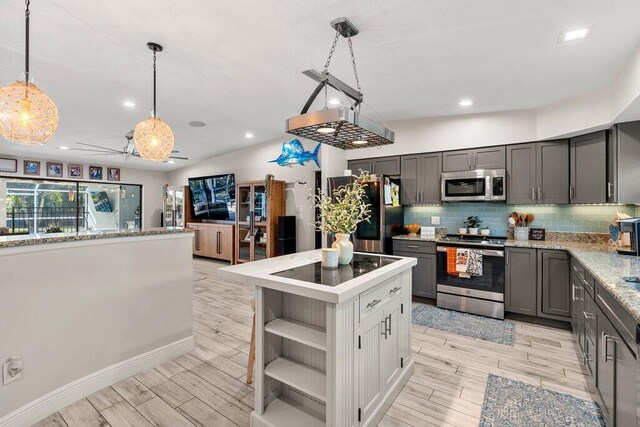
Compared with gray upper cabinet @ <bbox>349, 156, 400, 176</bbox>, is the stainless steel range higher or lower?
lower

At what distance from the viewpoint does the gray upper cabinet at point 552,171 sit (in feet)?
11.9

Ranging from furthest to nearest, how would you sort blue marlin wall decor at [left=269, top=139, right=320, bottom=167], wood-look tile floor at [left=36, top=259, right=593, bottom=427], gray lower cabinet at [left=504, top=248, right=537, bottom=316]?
blue marlin wall decor at [left=269, top=139, right=320, bottom=167] < gray lower cabinet at [left=504, top=248, right=537, bottom=316] < wood-look tile floor at [left=36, top=259, right=593, bottom=427]

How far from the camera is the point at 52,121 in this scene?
6.67 feet

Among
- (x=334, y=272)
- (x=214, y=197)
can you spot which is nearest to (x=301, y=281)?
(x=334, y=272)

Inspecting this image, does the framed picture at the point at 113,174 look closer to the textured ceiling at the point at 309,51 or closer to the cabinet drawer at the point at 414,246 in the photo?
the textured ceiling at the point at 309,51

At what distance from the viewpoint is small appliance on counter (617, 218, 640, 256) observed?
2631 mm

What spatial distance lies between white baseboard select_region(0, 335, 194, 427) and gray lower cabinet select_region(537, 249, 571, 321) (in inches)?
151

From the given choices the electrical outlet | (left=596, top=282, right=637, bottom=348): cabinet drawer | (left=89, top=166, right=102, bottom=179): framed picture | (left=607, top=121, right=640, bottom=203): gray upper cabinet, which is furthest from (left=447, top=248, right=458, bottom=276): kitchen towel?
(left=89, top=166, right=102, bottom=179): framed picture

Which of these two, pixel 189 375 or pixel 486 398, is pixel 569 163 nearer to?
pixel 486 398

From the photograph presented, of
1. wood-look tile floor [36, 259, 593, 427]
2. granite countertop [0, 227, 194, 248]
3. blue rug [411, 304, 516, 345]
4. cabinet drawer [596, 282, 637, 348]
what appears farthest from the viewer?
blue rug [411, 304, 516, 345]

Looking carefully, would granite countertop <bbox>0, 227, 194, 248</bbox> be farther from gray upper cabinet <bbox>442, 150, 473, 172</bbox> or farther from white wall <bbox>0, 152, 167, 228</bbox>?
white wall <bbox>0, 152, 167, 228</bbox>

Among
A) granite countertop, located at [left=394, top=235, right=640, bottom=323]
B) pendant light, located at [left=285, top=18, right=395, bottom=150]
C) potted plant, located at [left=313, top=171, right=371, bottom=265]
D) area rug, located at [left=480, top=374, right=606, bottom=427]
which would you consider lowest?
area rug, located at [left=480, top=374, right=606, bottom=427]

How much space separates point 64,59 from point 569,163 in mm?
5586

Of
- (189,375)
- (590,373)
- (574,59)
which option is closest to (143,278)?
(189,375)
